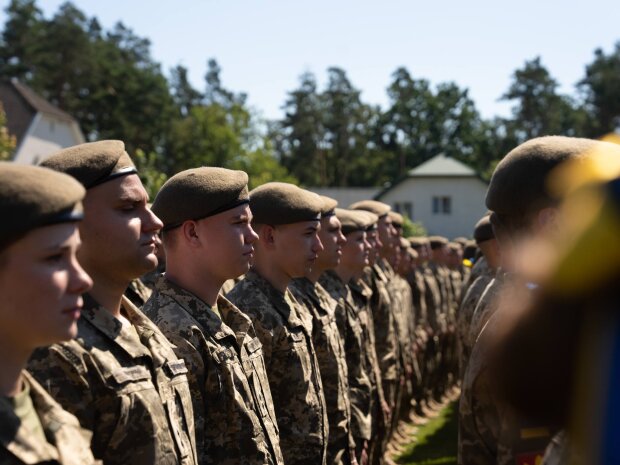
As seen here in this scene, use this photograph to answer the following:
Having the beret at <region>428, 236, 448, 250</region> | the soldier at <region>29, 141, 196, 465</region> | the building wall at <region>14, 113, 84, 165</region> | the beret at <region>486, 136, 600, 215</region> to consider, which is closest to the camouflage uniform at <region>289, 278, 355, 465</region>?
the soldier at <region>29, 141, 196, 465</region>

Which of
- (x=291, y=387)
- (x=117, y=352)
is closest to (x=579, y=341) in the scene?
(x=117, y=352)

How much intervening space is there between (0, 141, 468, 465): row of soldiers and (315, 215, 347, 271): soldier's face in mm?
18

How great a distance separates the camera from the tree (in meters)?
60.0

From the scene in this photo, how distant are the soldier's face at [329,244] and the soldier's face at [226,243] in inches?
93.3

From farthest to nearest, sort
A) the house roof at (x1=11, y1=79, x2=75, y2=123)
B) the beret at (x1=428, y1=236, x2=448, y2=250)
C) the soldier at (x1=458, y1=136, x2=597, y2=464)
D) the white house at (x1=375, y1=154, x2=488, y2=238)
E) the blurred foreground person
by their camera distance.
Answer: the white house at (x1=375, y1=154, x2=488, y2=238) → the house roof at (x1=11, y1=79, x2=75, y2=123) → the beret at (x1=428, y1=236, x2=448, y2=250) → the soldier at (x1=458, y1=136, x2=597, y2=464) → the blurred foreground person

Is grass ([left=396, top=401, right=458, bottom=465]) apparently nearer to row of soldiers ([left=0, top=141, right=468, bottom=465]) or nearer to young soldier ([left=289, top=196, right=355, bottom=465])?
row of soldiers ([left=0, top=141, right=468, bottom=465])

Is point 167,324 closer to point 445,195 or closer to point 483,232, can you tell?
point 483,232

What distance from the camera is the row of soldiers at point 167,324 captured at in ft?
8.28

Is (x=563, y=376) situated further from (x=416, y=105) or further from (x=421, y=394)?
(x=416, y=105)

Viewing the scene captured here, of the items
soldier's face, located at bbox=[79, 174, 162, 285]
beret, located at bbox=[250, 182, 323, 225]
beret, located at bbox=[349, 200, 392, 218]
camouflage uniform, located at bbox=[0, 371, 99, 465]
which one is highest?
soldier's face, located at bbox=[79, 174, 162, 285]

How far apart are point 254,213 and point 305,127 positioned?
77.5 m

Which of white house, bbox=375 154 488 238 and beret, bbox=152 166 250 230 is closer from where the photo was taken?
beret, bbox=152 166 250 230

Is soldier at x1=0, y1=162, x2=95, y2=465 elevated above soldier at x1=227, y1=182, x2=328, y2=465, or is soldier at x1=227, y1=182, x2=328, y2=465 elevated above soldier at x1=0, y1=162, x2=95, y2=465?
soldier at x1=0, y1=162, x2=95, y2=465

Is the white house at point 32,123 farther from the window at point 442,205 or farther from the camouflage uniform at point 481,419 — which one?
the camouflage uniform at point 481,419
